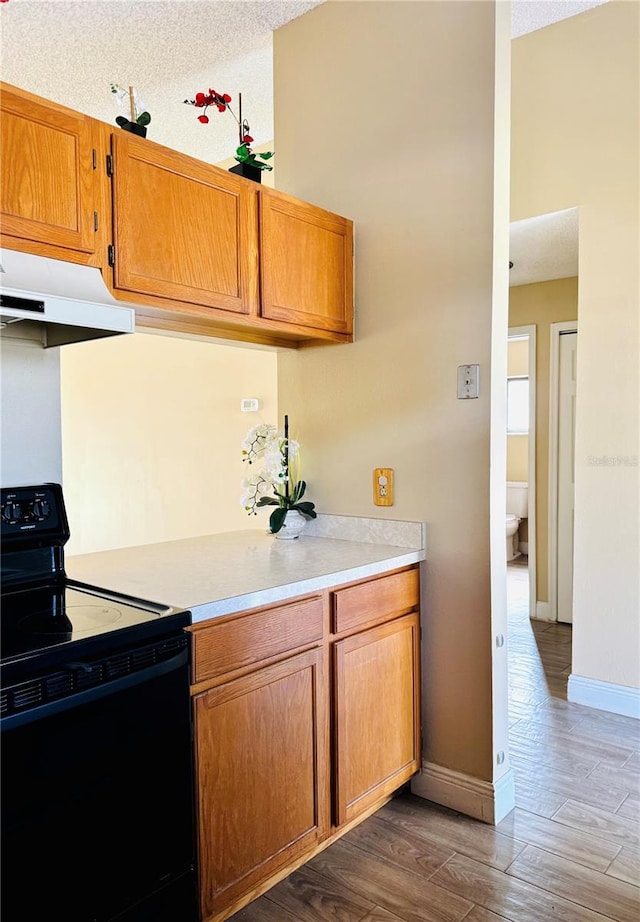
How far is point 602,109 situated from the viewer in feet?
9.89

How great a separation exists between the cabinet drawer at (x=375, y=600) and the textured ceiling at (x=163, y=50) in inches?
84.8

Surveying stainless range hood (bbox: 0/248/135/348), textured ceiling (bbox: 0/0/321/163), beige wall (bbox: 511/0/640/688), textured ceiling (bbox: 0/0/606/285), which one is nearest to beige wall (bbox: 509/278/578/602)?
textured ceiling (bbox: 0/0/606/285)

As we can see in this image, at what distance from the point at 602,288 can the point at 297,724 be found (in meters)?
2.45

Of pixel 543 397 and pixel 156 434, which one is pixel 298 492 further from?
pixel 543 397

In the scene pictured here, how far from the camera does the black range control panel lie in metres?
1.80

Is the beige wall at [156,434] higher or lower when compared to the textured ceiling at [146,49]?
lower

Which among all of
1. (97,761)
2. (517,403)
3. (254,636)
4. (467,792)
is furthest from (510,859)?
(517,403)

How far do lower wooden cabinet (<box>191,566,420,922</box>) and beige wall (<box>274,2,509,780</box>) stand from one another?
0.19m

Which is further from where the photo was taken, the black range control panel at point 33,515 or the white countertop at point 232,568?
the black range control panel at point 33,515

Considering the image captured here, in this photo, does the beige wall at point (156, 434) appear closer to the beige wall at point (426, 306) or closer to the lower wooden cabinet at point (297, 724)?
the beige wall at point (426, 306)

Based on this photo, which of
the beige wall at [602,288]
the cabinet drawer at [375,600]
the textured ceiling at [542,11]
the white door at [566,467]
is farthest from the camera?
A: the white door at [566,467]

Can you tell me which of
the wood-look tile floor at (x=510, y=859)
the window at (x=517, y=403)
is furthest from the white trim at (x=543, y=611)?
the window at (x=517, y=403)

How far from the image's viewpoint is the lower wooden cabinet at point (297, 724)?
160 centimetres

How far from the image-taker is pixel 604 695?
10.0 ft
